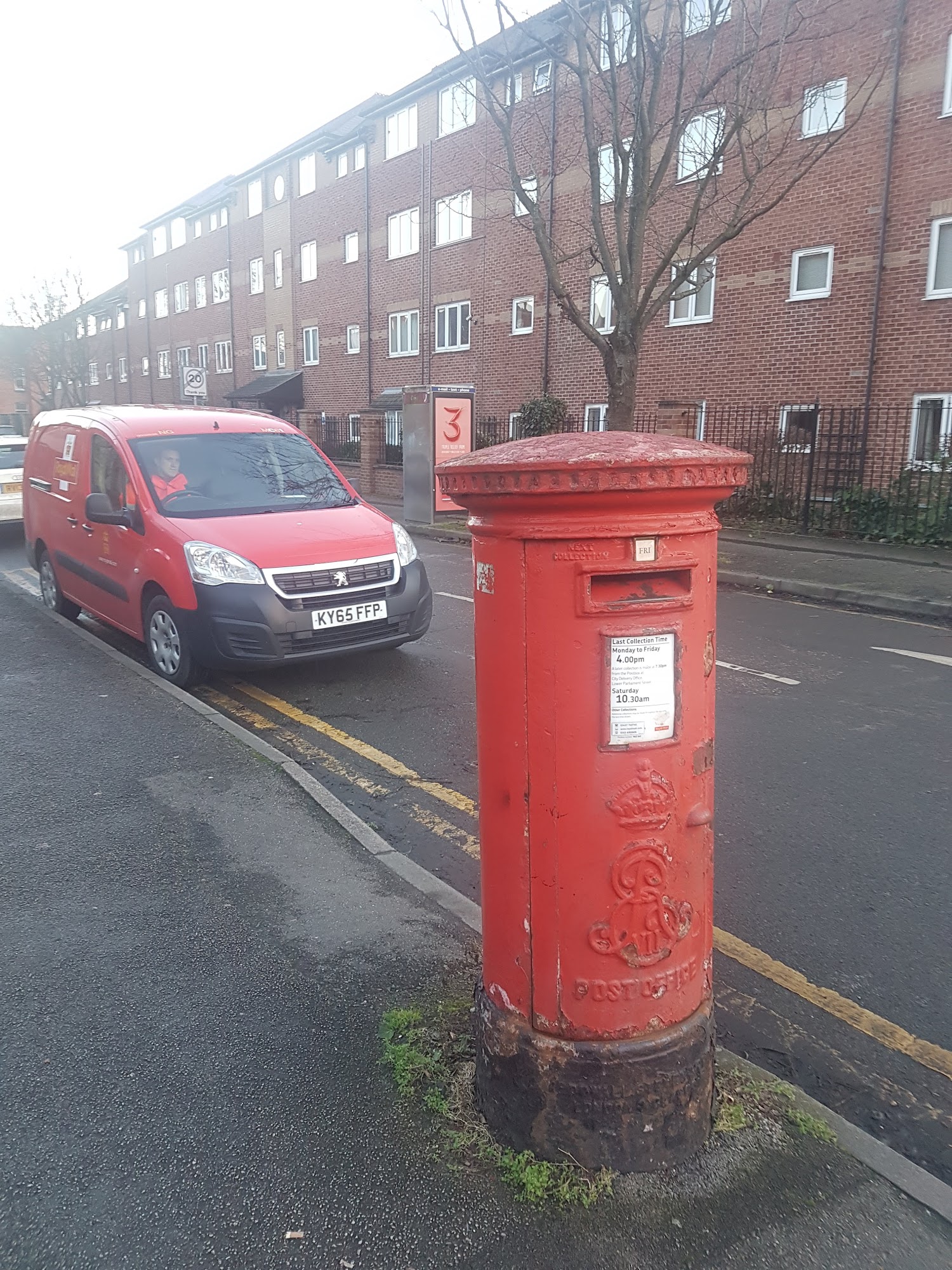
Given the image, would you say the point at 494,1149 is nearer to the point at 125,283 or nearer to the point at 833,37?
the point at 833,37

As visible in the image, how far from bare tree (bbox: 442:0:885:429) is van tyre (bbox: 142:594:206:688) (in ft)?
26.2

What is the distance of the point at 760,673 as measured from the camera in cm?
750

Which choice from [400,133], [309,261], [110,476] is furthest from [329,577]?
[309,261]

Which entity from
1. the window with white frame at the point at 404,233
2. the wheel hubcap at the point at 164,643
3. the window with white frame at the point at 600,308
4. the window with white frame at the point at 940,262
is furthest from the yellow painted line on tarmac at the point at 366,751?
the window with white frame at the point at 404,233

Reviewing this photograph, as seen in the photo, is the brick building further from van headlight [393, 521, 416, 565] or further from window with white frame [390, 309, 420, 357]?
van headlight [393, 521, 416, 565]

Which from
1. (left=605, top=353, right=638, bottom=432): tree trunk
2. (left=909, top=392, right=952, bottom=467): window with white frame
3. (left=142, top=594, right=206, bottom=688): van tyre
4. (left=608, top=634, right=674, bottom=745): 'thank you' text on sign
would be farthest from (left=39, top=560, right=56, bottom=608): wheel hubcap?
(left=909, top=392, right=952, bottom=467): window with white frame

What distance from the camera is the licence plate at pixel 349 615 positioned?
654 cm

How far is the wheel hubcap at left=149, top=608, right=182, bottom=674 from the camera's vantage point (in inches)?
269

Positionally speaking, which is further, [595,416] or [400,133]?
[400,133]

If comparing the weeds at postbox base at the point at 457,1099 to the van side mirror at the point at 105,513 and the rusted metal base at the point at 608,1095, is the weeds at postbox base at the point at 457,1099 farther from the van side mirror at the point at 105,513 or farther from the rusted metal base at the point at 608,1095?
the van side mirror at the point at 105,513

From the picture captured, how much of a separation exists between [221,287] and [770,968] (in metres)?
43.8

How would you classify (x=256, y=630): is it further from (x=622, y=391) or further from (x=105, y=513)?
(x=622, y=391)

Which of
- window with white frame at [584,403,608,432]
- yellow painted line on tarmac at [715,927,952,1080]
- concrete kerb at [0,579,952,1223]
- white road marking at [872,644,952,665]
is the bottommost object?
white road marking at [872,644,952,665]

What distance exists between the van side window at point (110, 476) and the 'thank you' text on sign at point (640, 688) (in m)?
5.93
